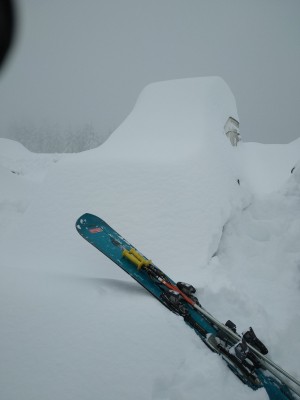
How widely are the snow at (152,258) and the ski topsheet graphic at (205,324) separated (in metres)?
0.19

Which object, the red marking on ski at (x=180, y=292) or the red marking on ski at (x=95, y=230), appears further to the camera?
the red marking on ski at (x=95, y=230)

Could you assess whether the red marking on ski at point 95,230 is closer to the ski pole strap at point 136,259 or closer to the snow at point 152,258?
the snow at point 152,258

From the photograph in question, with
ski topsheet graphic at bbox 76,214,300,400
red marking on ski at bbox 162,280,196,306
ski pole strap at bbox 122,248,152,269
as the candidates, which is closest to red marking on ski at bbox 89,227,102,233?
ski topsheet graphic at bbox 76,214,300,400

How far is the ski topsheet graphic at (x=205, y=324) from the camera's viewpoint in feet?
8.15

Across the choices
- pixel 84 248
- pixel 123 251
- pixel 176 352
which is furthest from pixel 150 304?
pixel 84 248

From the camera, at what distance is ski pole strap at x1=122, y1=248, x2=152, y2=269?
3.28 meters

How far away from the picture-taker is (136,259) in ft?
10.9

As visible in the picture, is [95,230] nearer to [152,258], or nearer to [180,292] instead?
[152,258]

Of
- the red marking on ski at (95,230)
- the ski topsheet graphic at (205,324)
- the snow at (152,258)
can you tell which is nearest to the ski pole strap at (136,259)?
the ski topsheet graphic at (205,324)

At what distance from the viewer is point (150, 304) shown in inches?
109

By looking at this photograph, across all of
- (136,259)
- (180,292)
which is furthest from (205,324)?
(136,259)

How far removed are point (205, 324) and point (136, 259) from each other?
1.18 m

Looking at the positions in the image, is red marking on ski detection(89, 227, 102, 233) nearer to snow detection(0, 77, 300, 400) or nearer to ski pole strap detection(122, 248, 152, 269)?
snow detection(0, 77, 300, 400)

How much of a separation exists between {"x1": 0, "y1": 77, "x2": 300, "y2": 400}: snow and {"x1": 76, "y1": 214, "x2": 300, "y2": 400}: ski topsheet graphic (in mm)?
192
